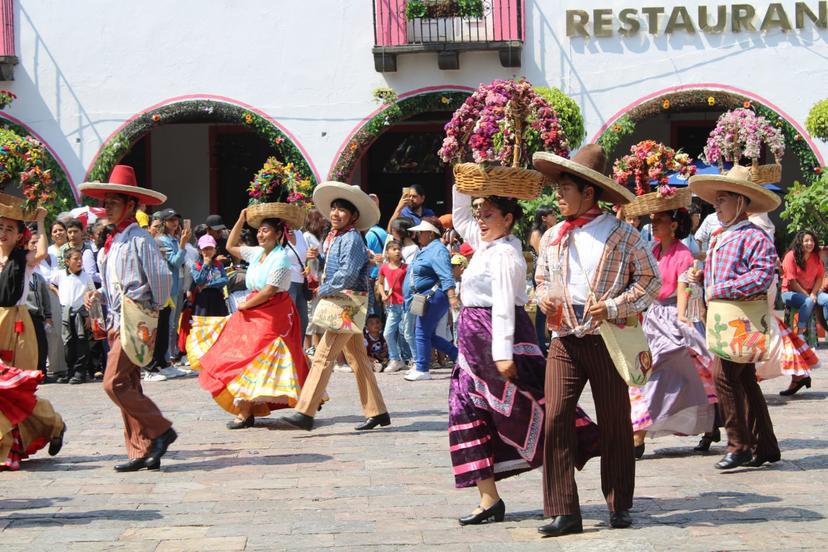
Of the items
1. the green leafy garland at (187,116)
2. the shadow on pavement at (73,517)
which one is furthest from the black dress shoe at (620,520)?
the green leafy garland at (187,116)

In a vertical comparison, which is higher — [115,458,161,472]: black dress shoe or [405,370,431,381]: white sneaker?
[405,370,431,381]: white sneaker

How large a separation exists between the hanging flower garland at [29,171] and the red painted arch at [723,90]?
Answer: 1192cm

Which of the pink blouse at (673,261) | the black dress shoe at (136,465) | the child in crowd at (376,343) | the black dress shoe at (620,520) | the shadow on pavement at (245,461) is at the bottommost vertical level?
the black dress shoe at (620,520)

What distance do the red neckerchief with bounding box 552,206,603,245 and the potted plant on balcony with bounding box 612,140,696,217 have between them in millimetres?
1767

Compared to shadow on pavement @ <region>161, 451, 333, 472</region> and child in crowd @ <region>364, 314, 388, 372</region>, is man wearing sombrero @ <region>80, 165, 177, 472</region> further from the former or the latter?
child in crowd @ <region>364, 314, 388, 372</region>

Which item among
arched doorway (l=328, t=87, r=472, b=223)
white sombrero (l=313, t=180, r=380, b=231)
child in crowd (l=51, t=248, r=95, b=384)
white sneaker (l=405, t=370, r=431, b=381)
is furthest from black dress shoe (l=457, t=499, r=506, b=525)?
arched doorway (l=328, t=87, r=472, b=223)

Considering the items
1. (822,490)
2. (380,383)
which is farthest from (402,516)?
(380,383)

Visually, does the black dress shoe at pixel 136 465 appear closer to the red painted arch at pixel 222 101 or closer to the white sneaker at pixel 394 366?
the white sneaker at pixel 394 366

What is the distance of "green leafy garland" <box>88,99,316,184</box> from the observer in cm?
2119

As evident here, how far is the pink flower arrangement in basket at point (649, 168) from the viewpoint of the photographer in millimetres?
8633

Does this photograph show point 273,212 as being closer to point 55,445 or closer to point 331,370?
point 331,370

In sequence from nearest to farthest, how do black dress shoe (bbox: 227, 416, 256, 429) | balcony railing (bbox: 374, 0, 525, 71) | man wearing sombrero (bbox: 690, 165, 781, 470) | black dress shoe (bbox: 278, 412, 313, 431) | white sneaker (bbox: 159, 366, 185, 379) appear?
man wearing sombrero (bbox: 690, 165, 781, 470) < black dress shoe (bbox: 278, 412, 313, 431) < black dress shoe (bbox: 227, 416, 256, 429) < white sneaker (bbox: 159, 366, 185, 379) < balcony railing (bbox: 374, 0, 525, 71)

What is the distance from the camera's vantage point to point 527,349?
21.8 feet

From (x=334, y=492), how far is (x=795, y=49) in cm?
1485
